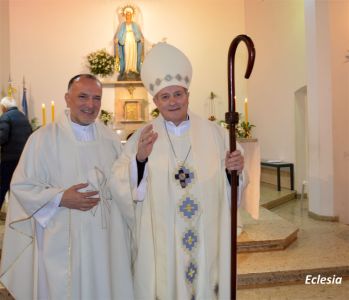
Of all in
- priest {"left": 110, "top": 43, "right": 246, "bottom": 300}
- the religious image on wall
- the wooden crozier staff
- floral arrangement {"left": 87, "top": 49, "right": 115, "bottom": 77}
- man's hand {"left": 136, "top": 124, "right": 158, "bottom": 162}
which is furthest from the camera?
the religious image on wall

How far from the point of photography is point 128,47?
962 centimetres

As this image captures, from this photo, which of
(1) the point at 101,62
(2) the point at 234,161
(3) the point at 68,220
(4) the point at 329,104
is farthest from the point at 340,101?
(1) the point at 101,62

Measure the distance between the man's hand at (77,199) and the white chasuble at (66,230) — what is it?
83 millimetres

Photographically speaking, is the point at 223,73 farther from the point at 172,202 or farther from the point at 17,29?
the point at 172,202

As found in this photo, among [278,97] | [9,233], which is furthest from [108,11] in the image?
[9,233]

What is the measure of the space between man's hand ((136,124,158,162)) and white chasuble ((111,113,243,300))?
0.11 metres

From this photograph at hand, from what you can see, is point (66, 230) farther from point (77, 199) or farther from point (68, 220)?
Answer: point (77, 199)

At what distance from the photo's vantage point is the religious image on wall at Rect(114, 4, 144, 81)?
9.68 meters

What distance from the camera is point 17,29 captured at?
379 inches

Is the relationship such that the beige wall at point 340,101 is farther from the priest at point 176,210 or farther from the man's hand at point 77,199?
the man's hand at point 77,199

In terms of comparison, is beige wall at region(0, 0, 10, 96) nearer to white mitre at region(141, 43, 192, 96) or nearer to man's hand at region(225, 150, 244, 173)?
white mitre at region(141, 43, 192, 96)

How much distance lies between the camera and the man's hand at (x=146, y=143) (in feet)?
6.59

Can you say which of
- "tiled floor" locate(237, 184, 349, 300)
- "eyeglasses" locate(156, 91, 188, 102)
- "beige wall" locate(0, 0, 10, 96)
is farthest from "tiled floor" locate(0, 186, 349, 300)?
"beige wall" locate(0, 0, 10, 96)

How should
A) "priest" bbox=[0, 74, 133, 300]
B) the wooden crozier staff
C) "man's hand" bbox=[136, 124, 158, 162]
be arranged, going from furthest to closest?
1. "priest" bbox=[0, 74, 133, 300]
2. "man's hand" bbox=[136, 124, 158, 162]
3. the wooden crozier staff
